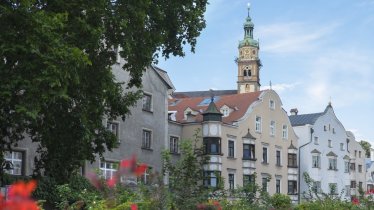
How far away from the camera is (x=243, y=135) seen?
171ft

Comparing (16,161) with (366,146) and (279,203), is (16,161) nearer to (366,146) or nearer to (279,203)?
(279,203)

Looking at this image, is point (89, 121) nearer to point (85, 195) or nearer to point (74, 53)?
point (74, 53)

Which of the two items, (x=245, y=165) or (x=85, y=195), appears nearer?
(x=85, y=195)

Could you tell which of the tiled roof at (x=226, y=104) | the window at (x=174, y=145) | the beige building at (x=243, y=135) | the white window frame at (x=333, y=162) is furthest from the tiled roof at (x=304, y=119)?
the window at (x=174, y=145)

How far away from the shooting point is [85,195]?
44.4 ft

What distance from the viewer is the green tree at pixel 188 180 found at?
11.0 metres

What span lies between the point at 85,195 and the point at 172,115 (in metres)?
40.7

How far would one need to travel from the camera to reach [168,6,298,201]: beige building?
4878 centimetres

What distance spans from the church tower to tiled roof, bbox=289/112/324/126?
264ft

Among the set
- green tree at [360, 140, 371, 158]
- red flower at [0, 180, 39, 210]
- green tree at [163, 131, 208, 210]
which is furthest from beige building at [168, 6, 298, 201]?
green tree at [360, 140, 371, 158]

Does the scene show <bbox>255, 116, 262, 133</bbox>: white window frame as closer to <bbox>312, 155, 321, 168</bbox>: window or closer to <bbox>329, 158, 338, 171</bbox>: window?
<bbox>312, 155, 321, 168</bbox>: window

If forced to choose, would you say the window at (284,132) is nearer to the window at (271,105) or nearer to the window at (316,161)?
the window at (271,105)

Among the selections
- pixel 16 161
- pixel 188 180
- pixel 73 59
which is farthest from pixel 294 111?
pixel 188 180

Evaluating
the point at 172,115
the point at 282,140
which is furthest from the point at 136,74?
the point at 282,140
